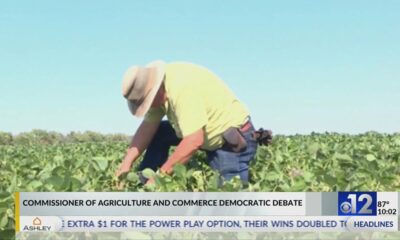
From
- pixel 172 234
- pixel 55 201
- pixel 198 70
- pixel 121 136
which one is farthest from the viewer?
pixel 121 136

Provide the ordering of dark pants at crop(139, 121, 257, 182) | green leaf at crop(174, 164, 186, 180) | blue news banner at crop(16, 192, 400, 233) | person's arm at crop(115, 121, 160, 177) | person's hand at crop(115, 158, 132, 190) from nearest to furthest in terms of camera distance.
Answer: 1. blue news banner at crop(16, 192, 400, 233)
2. green leaf at crop(174, 164, 186, 180)
3. person's hand at crop(115, 158, 132, 190)
4. dark pants at crop(139, 121, 257, 182)
5. person's arm at crop(115, 121, 160, 177)

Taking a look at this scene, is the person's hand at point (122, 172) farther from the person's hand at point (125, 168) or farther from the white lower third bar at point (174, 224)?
the white lower third bar at point (174, 224)

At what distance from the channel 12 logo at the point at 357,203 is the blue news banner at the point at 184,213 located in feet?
0.03

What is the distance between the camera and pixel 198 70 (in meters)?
5.75

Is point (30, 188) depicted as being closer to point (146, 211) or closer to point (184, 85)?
point (146, 211)

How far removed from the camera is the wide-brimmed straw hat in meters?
5.51

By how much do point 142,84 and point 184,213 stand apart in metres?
1.83

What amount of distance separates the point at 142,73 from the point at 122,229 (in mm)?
2038

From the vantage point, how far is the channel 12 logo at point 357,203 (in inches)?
163

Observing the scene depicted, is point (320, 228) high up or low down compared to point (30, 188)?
down

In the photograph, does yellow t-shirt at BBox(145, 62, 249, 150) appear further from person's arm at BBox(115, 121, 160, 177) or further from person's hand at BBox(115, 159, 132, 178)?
person's hand at BBox(115, 159, 132, 178)

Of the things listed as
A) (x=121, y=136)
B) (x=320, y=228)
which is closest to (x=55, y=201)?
(x=320, y=228)

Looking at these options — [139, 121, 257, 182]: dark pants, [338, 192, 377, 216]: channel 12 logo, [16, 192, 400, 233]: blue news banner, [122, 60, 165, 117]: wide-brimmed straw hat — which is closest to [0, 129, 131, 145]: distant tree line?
[139, 121, 257, 182]: dark pants

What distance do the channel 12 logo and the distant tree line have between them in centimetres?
4449
